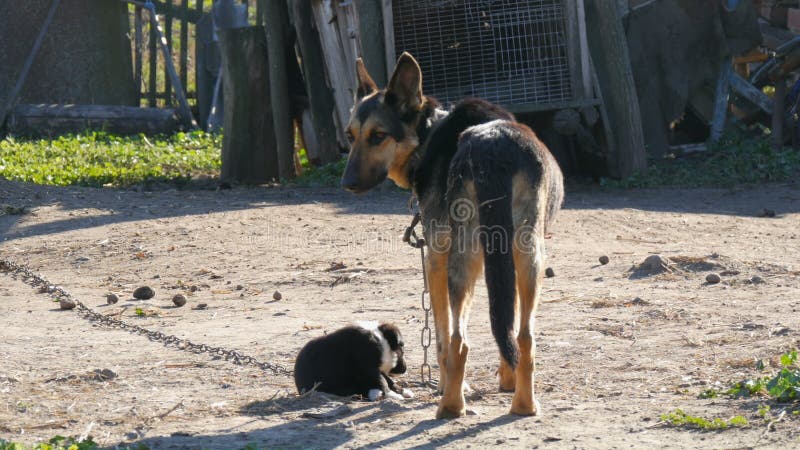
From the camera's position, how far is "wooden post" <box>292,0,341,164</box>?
1262 centimetres

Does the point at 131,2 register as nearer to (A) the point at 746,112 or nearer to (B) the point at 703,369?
(A) the point at 746,112

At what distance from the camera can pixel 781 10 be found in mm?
15750

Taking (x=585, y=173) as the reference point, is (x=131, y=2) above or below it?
above

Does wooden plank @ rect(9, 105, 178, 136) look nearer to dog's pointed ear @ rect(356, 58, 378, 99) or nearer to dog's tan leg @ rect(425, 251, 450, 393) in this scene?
dog's pointed ear @ rect(356, 58, 378, 99)

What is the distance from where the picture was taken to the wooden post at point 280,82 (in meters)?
12.5

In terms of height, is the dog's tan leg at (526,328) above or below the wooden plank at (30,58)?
below

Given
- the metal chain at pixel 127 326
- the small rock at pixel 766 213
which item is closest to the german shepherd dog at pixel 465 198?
the metal chain at pixel 127 326

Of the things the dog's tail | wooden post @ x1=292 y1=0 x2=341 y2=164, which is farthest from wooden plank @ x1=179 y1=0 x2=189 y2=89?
the dog's tail

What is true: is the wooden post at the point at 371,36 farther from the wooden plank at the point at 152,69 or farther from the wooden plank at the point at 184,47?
the wooden plank at the point at 184,47

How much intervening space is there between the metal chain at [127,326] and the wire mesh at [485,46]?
5.10m

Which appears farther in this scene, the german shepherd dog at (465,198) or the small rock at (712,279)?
the small rock at (712,279)

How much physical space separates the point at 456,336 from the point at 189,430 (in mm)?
1244

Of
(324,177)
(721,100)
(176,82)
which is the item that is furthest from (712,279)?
(176,82)

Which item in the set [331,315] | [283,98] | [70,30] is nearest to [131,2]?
[70,30]
